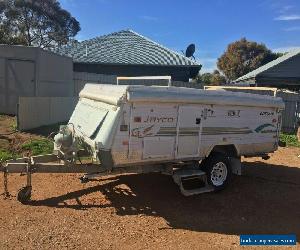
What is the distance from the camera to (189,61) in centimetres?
2700

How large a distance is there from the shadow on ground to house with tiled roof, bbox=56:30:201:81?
58.5 ft

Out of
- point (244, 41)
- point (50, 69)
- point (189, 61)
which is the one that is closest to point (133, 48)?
point (189, 61)

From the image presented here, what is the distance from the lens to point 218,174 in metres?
8.60

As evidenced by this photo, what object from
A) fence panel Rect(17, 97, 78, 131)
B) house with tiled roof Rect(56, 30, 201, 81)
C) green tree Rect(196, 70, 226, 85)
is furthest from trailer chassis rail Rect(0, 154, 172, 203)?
green tree Rect(196, 70, 226, 85)

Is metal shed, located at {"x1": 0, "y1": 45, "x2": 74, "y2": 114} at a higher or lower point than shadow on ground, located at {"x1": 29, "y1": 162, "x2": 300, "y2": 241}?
higher

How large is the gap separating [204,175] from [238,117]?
1.46m

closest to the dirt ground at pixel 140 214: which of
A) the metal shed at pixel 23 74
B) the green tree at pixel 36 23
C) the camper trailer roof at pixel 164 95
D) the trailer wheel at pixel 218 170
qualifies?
the trailer wheel at pixel 218 170

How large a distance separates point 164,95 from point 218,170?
7.37ft

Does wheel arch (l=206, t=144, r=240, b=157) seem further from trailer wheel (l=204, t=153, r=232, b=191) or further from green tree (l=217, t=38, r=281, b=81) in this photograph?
green tree (l=217, t=38, r=281, b=81)

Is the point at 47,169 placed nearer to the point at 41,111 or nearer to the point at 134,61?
the point at 41,111

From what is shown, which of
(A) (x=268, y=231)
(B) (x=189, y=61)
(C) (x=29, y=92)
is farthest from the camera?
(B) (x=189, y=61)

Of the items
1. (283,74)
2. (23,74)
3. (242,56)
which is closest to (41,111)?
(23,74)

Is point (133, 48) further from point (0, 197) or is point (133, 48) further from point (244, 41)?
point (244, 41)

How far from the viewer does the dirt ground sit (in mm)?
6055
